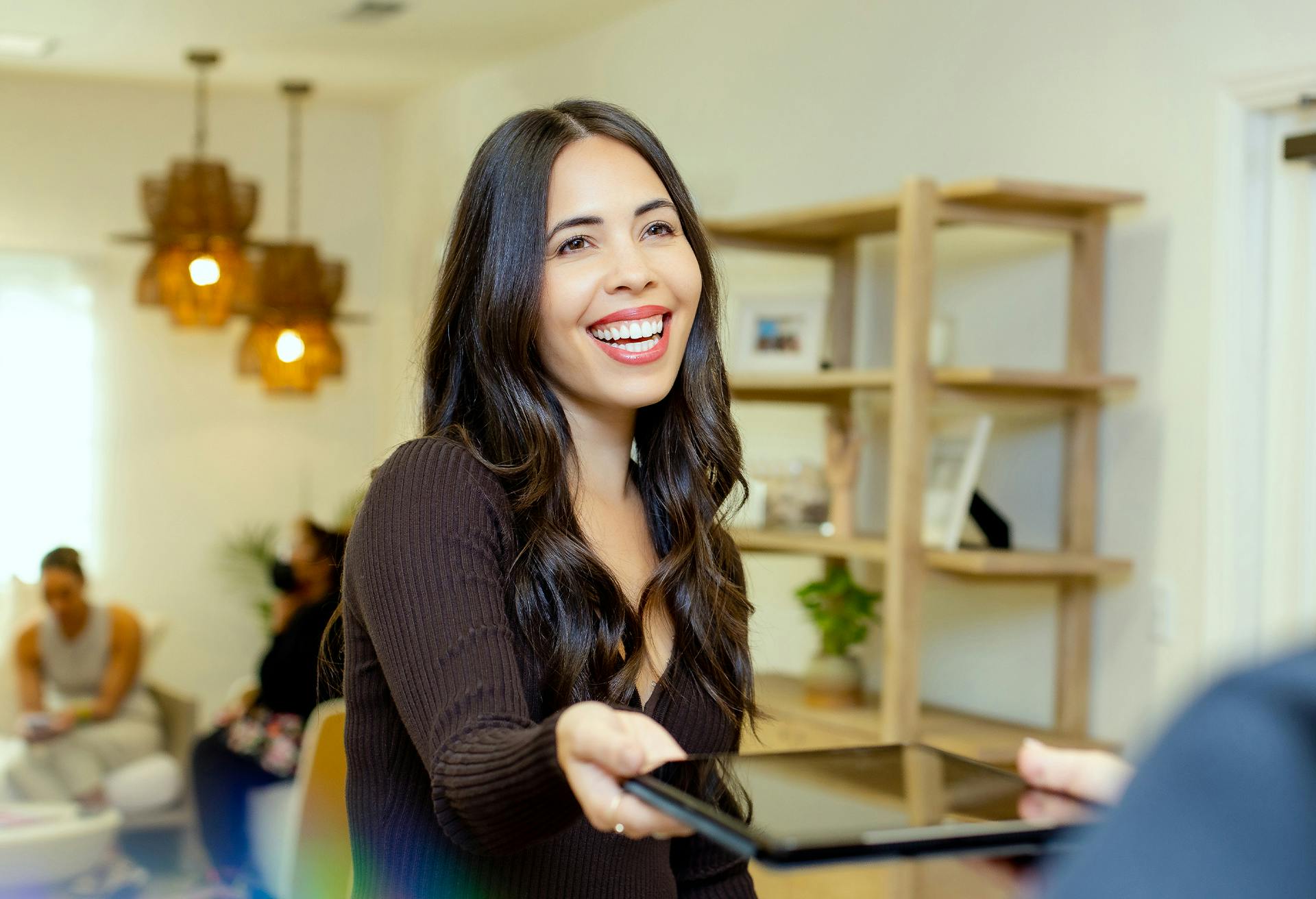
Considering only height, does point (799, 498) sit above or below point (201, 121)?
below

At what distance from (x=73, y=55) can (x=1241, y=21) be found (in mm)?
4663

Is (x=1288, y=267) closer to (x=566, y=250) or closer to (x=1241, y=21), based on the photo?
(x=1241, y=21)

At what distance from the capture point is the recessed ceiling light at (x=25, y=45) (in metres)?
5.56

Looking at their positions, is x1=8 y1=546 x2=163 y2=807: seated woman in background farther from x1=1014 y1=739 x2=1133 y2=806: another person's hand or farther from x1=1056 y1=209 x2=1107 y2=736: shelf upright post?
x1=1014 y1=739 x2=1133 y2=806: another person's hand

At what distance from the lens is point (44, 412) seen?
6480 millimetres

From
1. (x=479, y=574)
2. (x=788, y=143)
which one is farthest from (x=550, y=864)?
(x=788, y=143)

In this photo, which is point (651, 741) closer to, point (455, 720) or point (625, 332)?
point (455, 720)

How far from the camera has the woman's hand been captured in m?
0.74

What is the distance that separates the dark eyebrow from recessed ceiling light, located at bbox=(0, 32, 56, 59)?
16.5 feet

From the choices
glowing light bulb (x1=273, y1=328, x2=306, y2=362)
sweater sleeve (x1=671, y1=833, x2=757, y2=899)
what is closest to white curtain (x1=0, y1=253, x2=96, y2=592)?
glowing light bulb (x1=273, y1=328, x2=306, y2=362)

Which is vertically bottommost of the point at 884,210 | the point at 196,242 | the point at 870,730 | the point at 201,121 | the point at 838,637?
the point at 870,730

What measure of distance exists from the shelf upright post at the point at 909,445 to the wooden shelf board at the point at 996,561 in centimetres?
6

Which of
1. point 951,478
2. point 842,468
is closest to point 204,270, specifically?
point 842,468

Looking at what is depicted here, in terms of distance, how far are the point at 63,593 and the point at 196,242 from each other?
4.78 feet
